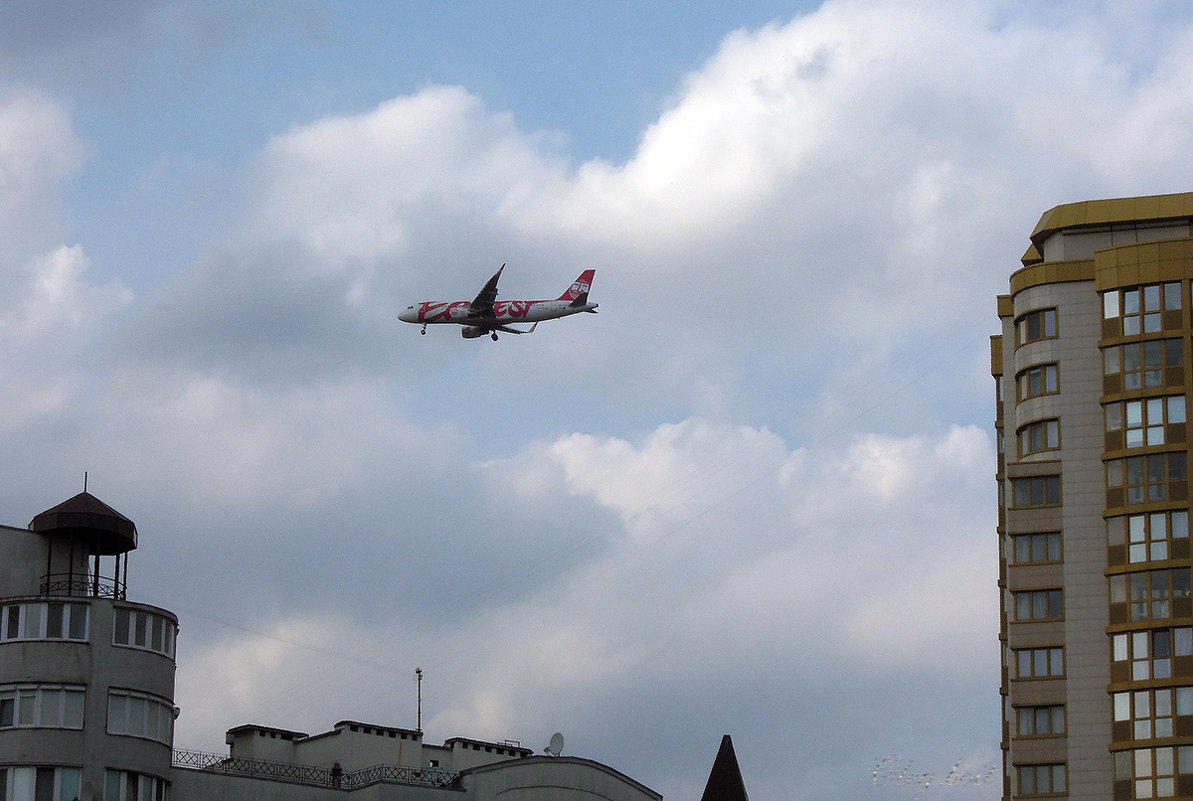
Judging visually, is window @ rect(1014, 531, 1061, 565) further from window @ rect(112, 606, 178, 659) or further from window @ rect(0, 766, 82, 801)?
window @ rect(0, 766, 82, 801)

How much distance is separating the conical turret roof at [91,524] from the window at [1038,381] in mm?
42288

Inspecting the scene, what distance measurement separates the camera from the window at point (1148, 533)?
9225 cm

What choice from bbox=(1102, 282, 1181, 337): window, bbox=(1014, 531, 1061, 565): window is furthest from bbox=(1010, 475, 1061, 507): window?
bbox=(1102, 282, 1181, 337): window

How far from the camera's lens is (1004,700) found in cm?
10125

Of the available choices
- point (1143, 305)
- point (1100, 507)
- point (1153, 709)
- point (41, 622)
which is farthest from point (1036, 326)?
point (41, 622)

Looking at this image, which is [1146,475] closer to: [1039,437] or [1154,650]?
[1039,437]

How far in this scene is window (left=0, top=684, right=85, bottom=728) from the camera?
74.5 meters

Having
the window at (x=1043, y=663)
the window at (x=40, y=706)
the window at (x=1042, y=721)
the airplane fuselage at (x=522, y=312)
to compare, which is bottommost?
the window at (x=40, y=706)

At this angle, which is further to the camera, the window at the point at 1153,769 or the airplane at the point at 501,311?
the airplane at the point at 501,311

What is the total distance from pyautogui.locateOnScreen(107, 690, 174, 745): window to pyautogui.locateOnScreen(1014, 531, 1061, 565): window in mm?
39254

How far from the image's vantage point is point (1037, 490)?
312 ft

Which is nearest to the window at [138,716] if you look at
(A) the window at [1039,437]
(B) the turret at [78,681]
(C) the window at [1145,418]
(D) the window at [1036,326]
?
(B) the turret at [78,681]

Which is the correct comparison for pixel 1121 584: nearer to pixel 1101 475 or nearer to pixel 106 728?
pixel 1101 475

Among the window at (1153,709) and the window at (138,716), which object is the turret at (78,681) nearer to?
the window at (138,716)
